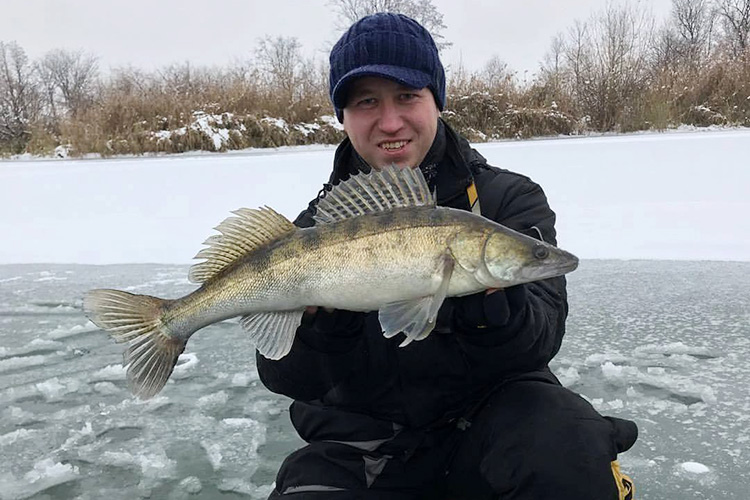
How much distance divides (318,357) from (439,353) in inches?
16.1

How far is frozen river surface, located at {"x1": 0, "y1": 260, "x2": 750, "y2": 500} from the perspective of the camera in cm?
228

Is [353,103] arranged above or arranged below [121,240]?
above

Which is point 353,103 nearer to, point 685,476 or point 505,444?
point 505,444

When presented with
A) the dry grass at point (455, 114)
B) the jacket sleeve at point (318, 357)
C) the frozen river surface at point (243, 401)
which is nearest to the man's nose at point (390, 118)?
the jacket sleeve at point (318, 357)

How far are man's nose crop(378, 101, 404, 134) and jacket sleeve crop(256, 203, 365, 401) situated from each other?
2.24 ft

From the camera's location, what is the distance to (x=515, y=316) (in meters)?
1.75

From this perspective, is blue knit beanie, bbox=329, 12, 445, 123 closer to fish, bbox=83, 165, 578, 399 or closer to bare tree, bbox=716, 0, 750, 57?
fish, bbox=83, 165, 578, 399

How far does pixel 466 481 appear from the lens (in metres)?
2.00

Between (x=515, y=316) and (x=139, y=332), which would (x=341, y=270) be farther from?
(x=139, y=332)

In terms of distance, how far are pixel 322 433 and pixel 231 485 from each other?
1.42 feet

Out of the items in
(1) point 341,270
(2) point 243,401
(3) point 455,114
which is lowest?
Result: (2) point 243,401

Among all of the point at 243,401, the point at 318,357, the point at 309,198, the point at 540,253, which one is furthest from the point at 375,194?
the point at 309,198

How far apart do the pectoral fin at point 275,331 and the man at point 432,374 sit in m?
0.06

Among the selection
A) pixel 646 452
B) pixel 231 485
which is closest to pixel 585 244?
pixel 646 452
